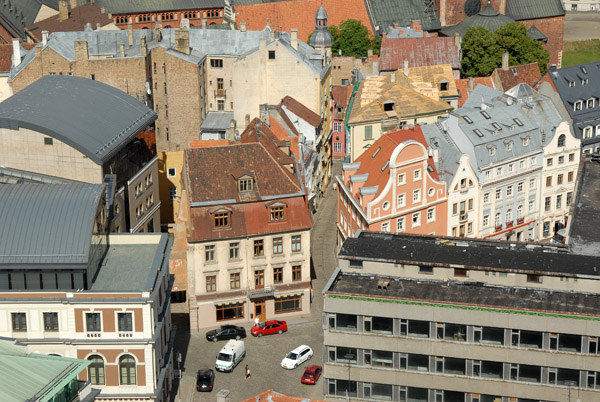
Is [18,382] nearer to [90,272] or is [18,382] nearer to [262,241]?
[90,272]

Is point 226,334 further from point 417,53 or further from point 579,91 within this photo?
point 417,53

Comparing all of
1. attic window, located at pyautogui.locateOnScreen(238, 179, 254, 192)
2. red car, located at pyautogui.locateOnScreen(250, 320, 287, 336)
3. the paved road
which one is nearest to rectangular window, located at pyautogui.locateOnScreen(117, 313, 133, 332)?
the paved road

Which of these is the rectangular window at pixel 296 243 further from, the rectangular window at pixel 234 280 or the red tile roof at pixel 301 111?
the red tile roof at pixel 301 111

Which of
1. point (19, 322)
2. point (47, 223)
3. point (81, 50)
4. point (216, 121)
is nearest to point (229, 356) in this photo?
point (19, 322)

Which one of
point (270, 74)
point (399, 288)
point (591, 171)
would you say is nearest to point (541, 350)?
Answer: point (399, 288)

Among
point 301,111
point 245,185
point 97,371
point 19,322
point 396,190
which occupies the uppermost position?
point 301,111

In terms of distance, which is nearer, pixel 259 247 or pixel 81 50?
pixel 259 247

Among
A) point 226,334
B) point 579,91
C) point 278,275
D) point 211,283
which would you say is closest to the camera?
point 226,334

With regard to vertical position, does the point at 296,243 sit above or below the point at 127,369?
above
